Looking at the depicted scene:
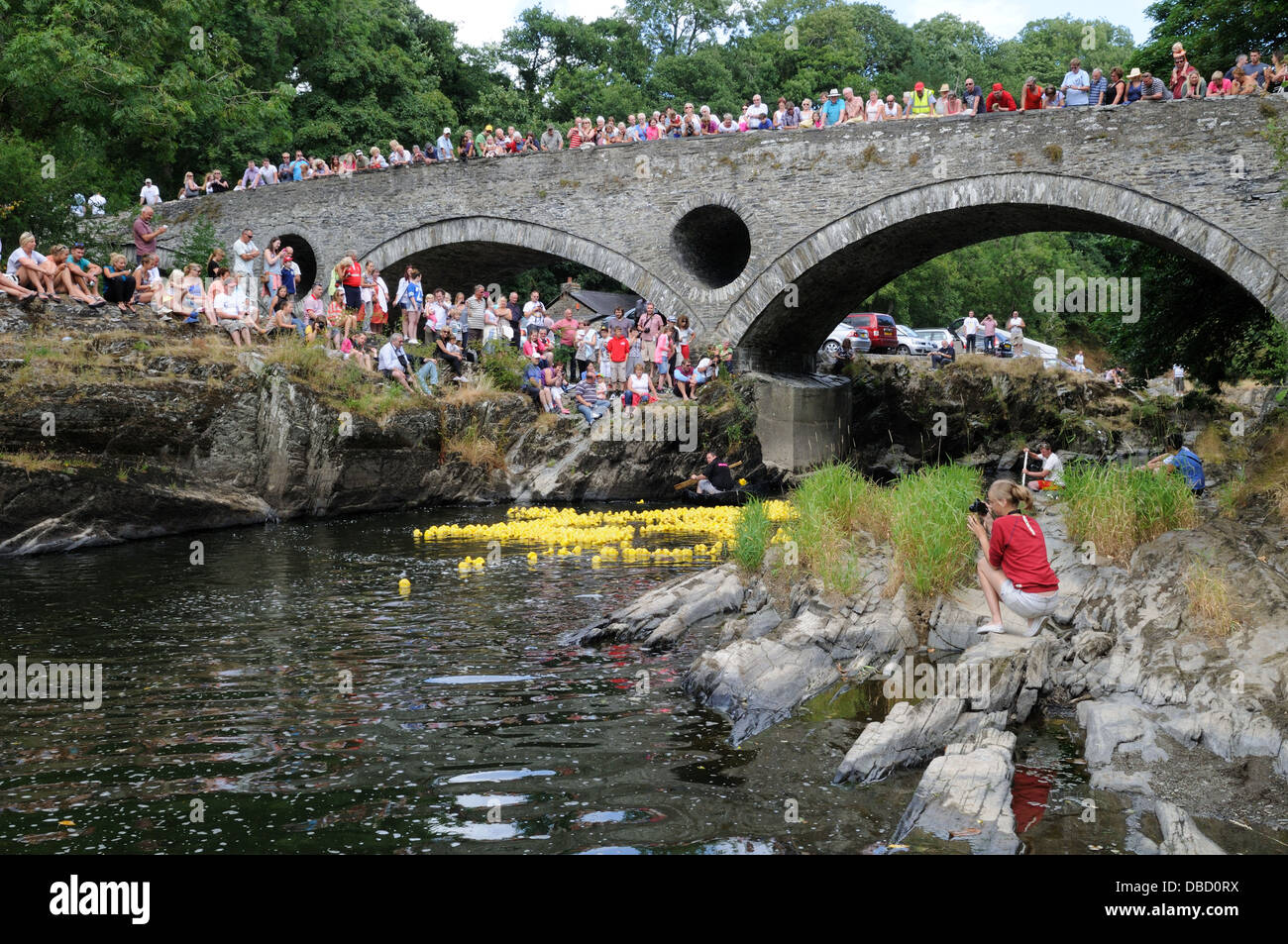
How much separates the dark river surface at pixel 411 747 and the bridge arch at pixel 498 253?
609 inches

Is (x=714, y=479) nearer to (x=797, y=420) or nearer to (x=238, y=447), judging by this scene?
(x=797, y=420)

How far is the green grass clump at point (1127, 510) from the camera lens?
31.8ft

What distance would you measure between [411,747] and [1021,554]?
435cm

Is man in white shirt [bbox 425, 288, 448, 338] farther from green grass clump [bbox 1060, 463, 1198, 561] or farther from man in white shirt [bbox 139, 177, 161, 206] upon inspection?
green grass clump [bbox 1060, 463, 1198, 561]

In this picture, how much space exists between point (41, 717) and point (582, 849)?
154 inches

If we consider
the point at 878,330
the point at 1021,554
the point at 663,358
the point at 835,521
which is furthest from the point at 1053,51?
the point at 1021,554

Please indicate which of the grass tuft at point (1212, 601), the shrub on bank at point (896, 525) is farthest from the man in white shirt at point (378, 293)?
the grass tuft at point (1212, 601)

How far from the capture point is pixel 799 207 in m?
23.4

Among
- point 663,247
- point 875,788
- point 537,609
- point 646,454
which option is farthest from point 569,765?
point 663,247

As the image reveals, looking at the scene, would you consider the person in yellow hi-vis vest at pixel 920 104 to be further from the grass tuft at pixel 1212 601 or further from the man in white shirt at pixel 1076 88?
the grass tuft at pixel 1212 601

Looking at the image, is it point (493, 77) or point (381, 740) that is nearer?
point (381, 740)

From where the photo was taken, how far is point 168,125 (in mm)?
24266

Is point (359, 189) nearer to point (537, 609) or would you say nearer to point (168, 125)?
point (168, 125)

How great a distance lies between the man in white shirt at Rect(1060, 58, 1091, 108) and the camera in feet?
70.4
